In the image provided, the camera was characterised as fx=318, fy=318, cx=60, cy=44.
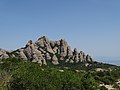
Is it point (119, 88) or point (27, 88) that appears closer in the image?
point (27, 88)

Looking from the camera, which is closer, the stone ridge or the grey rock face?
the stone ridge

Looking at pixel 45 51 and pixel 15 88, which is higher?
pixel 45 51

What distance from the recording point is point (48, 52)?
550ft

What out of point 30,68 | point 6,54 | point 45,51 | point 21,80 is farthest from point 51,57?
point 21,80

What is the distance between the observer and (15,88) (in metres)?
61.9

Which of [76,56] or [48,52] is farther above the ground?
[48,52]

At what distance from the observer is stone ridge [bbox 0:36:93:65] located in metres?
157

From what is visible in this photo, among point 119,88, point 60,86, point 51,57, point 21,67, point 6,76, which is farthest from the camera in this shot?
point 51,57

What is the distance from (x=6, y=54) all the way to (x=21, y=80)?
91.7 m

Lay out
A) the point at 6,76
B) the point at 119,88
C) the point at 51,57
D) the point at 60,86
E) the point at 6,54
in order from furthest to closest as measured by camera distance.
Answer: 1. the point at 51,57
2. the point at 6,54
3. the point at 119,88
4. the point at 60,86
5. the point at 6,76

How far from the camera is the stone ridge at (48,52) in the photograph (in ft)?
514

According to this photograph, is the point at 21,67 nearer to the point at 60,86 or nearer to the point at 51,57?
the point at 60,86

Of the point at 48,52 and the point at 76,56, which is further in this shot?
the point at 76,56

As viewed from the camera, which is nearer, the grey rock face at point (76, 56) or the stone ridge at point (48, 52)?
the stone ridge at point (48, 52)
